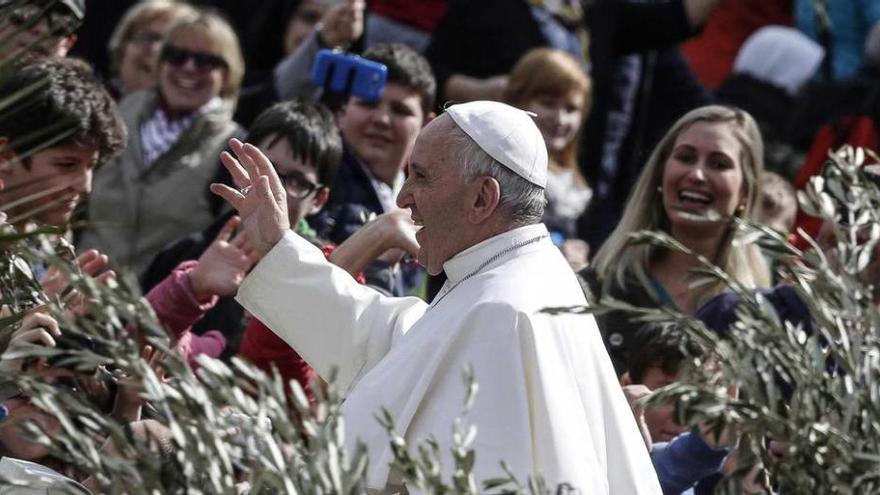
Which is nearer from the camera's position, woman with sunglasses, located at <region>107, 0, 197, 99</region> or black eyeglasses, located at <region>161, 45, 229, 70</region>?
black eyeglasses, located at <region>161, 45, 229, 70</region>

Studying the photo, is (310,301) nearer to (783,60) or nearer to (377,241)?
(377,241)

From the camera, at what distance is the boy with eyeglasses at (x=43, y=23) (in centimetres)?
425

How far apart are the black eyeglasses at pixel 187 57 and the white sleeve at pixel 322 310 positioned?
322 cm

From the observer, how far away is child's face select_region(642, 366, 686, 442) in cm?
628

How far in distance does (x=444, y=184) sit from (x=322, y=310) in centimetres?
55

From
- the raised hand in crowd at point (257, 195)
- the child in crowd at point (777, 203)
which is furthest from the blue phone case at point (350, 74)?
the raised hand in crowd at point (257, 195)

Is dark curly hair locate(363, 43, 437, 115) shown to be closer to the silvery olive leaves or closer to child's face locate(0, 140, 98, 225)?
child's face locate(0, 140, 98, 225)

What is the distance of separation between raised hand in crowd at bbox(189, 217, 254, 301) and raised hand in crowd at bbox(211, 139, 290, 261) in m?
0.60

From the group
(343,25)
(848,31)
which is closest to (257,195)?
(343,25)

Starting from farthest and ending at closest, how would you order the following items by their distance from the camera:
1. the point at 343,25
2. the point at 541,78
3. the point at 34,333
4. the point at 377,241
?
the point at 541,78
the point at 343,25
the point at 377,241
the point at 34,333

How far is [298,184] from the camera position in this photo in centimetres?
686

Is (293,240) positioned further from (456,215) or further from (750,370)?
(750,370)

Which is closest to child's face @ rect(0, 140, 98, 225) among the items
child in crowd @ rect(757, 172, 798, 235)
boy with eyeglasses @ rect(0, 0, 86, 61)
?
boy with eyeglasses @ rect(0, 0, 86, 61)

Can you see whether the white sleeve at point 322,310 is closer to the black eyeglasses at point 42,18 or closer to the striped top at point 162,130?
the black eyeglasses at point 42,18
